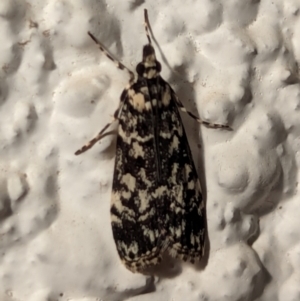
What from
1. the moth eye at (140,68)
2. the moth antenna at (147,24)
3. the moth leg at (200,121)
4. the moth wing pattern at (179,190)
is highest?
the moth antenna at (147,24)

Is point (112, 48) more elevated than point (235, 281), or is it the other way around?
point (112, 48)

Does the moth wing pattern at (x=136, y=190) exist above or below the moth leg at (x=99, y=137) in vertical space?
below

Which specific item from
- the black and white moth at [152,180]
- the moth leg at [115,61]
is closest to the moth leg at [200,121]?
the black and white moth at [152,180]

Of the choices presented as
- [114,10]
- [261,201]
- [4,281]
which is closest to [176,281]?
[261,201]

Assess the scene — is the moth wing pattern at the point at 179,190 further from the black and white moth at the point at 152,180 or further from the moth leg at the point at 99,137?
the moth leg at the point at 99,137

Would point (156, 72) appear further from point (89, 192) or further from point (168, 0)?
point (89, 192)

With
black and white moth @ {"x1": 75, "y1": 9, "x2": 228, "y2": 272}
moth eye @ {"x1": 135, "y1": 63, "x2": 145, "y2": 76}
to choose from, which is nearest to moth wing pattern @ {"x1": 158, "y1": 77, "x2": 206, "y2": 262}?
Result: black and white moth @ {"x1": 75, "y1": 9, "x2": 228, "y2": 272}
